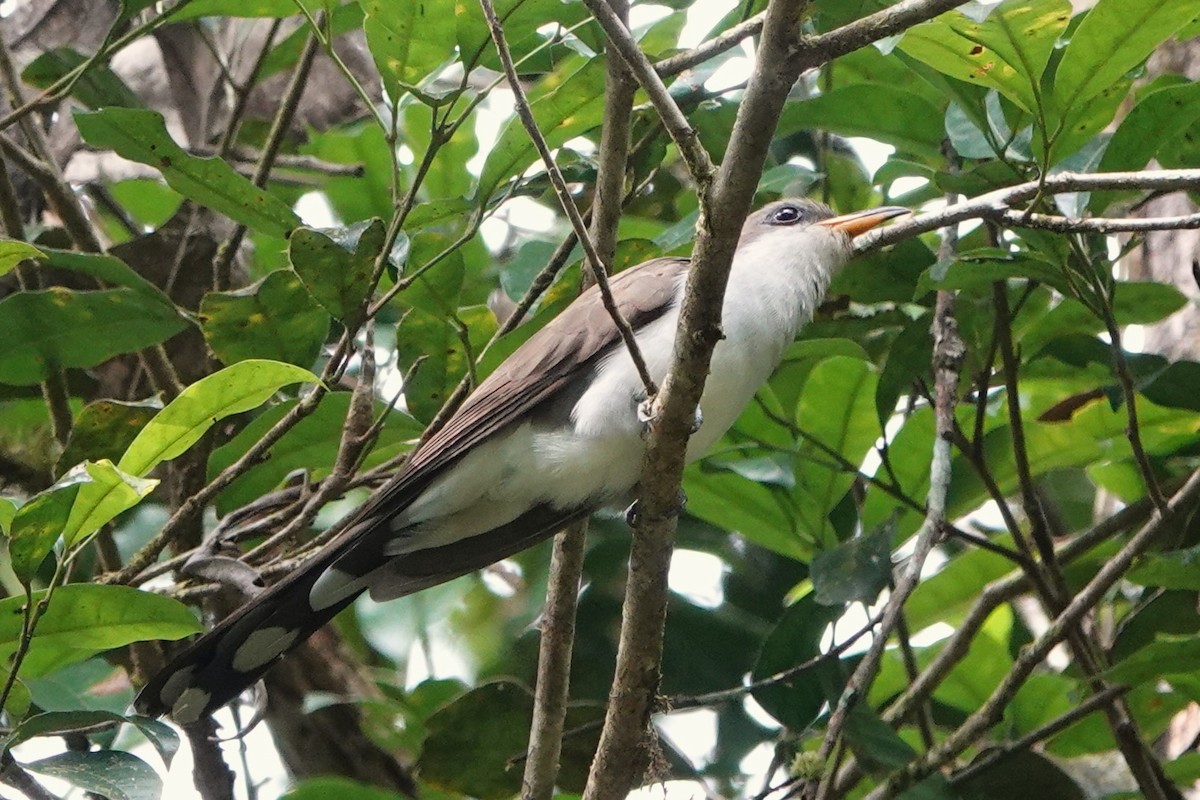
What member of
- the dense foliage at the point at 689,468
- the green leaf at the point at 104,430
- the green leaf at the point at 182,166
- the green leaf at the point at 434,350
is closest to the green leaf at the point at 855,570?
the dense foliage at the point at 689,468

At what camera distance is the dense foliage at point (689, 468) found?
2.25 meters

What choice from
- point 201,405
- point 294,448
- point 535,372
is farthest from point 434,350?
point 201,405

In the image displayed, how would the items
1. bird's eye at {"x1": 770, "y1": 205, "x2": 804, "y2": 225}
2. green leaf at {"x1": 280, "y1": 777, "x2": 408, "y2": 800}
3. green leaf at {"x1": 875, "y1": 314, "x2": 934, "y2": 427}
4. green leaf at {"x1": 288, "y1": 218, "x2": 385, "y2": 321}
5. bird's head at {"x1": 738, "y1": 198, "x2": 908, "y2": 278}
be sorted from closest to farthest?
green leaf at {"x1": 288, "y1": 218, "x2": 385, "y2": 321} → green leaf at {"x1": 280, "y1": 777, "x2": 408, "y2": 800} → green leaf at {"x1": 875, "y1": 314, "x2": 934, "y2": 427} → bird's head at {"x1": 738, "y1": 198, "x2": 908, "y2": 278} → bird's eye at {"x1": 770, "y1": 205, "x2": 804, "y2": 225}

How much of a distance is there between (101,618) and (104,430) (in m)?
0.50

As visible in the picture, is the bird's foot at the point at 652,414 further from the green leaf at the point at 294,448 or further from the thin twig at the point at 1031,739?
the thin twig at the point at 1031,739

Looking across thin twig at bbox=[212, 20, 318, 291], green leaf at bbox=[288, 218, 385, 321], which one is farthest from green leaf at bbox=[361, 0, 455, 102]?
thin twig at bbox=[212, 20, 318, 291]

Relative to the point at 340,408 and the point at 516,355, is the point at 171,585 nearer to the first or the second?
the point at 340,408

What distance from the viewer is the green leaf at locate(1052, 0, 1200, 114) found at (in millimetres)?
2117

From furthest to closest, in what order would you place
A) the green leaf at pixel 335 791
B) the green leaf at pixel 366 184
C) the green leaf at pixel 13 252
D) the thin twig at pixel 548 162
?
the green leaf at pixel 366 184 < the green leaf at pixel 335 791 < the green leaf at pixel 13 252 < the thin twig at pixel 548 162

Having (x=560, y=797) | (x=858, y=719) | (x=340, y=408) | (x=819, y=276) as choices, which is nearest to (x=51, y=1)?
(x=340, y=408)

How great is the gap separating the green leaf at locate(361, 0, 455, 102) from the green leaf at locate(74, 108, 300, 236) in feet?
1.15

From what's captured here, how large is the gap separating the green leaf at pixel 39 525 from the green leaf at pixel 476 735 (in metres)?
1.24

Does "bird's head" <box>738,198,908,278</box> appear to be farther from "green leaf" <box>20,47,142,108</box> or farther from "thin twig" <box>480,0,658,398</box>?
"green leaf" <box>20,47,142,108</box>

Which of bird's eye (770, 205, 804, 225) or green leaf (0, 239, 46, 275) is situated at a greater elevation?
green leaf (0, 239, 46, 275)
